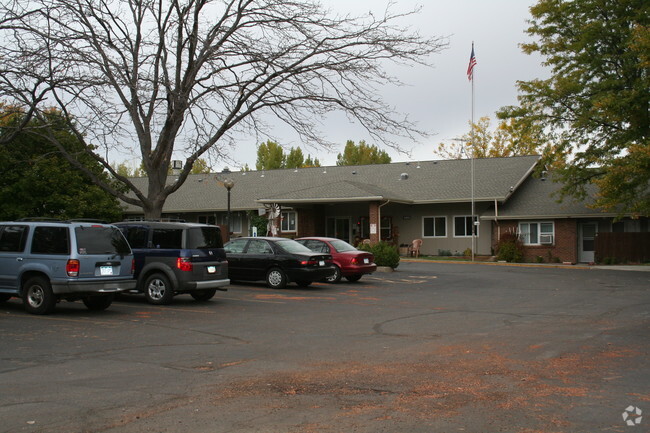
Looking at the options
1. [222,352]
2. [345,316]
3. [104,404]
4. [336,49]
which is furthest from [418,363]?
[336,49]

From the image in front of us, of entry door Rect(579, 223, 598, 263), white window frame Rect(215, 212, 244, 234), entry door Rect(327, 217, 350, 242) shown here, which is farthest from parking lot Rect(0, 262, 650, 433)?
white window frame Rect(215, 212, 244, 234)

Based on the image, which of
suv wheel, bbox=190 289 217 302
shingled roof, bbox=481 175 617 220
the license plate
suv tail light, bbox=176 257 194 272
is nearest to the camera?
the license plate

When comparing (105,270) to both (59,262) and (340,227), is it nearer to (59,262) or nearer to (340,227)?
(59,262)

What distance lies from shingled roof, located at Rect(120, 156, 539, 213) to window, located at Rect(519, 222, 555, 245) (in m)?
2.06

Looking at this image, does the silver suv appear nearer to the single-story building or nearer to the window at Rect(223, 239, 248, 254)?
the window at Rect(223, 239, 248, 254)

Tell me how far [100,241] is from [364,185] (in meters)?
25.4

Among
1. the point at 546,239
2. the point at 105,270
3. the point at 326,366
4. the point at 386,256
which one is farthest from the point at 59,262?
the point at 546,239

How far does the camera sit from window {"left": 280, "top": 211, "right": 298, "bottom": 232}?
41.4 meters

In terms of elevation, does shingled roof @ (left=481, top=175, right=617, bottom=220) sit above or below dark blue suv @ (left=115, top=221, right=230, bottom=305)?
above

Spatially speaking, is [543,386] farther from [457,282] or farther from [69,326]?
[457,282]

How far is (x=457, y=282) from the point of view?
22469 millimetres

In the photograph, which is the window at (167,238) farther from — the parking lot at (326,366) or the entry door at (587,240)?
the entry door at (587,240)

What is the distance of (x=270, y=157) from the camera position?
76062mm

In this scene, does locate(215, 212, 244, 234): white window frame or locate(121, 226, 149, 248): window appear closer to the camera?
locate(121, 226, 149, 248): window
